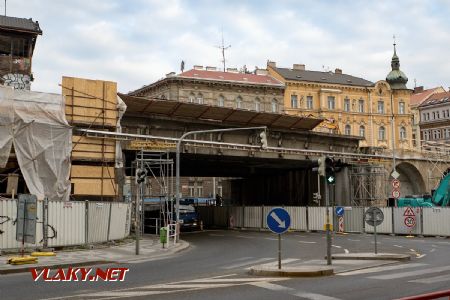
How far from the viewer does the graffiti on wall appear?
37281mm

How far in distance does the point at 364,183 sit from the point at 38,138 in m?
33.0

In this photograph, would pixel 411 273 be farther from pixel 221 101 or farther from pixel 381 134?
pixel 381 134

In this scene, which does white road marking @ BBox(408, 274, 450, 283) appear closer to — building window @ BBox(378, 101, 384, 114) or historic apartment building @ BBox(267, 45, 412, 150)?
historic apartment building @ BBox(267, 45, 412, 150)

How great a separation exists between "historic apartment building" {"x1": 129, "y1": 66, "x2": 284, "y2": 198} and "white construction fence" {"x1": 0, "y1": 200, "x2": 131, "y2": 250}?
45.4 meters

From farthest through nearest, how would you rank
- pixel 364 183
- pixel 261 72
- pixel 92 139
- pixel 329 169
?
pixel 261 72
pixel 364 183
pixel 92 139
pixel 329 169

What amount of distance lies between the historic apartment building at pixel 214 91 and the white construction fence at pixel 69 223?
1787 inches

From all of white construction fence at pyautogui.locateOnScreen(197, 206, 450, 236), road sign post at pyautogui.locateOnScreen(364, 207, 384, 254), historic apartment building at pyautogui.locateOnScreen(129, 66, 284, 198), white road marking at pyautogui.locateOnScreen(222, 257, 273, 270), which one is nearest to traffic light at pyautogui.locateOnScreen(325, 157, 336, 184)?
road sign post at pyautogui.locateOnScreen(364, 207, 384, 254)

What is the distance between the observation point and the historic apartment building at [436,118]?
112m

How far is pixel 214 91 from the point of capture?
77812mm

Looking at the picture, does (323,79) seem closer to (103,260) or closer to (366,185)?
(366,185)

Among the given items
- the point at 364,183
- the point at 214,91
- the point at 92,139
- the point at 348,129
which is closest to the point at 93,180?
the point at 92,139

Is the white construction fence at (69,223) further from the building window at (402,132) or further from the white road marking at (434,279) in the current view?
the building window at (402,132)

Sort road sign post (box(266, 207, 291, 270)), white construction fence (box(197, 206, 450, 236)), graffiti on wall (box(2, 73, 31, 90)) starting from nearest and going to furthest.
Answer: road sign post (box(266, 207, 291, 270)) < white construction fence (box(197, 206, 450, 236)) < graffiti on wall (box(2, 73, 31, 90))

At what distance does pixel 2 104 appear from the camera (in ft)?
82.4
